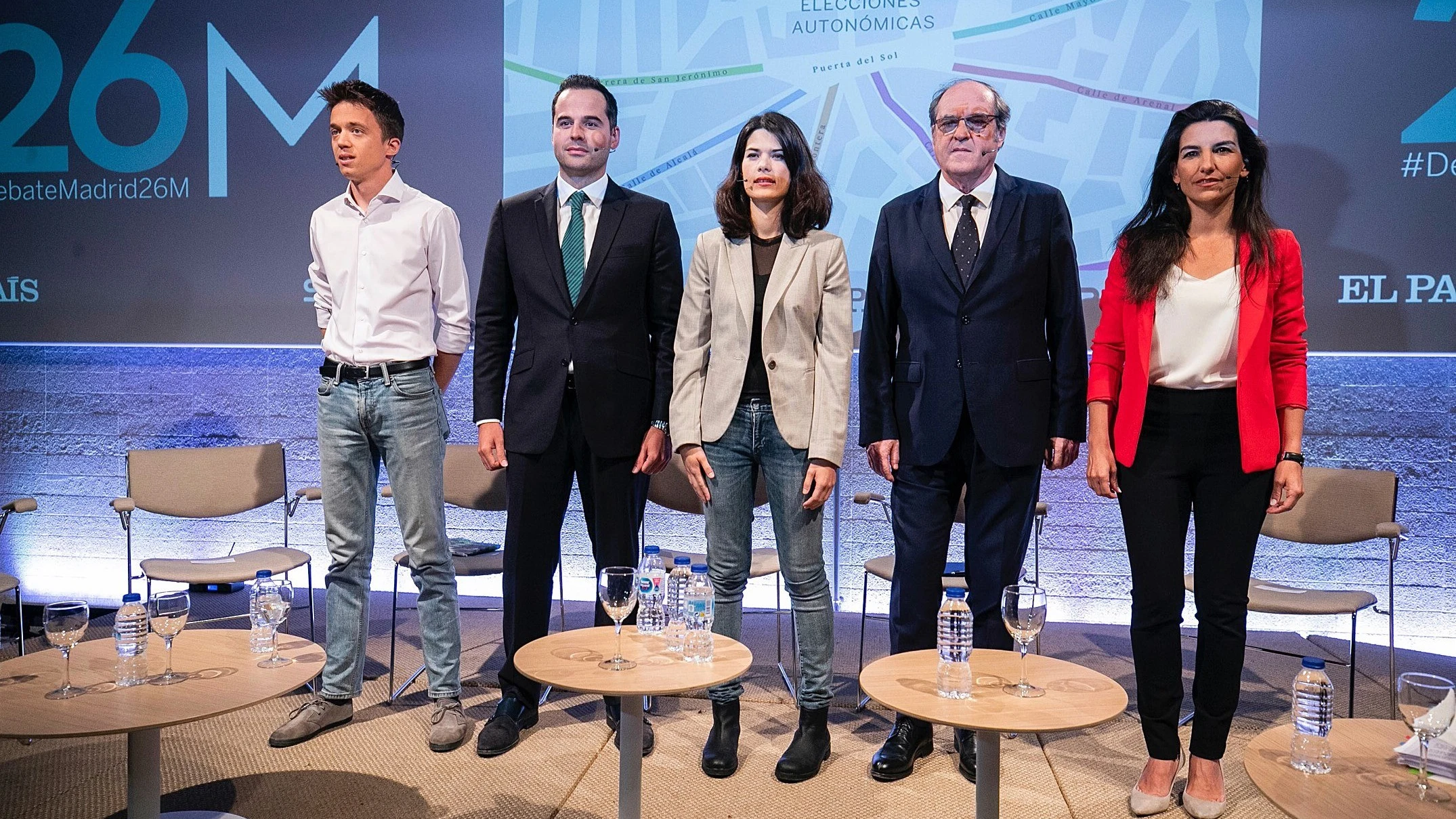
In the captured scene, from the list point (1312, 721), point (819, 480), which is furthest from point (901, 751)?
point (1312, 721)

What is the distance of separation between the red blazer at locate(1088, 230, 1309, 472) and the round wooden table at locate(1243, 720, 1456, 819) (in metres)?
0.82

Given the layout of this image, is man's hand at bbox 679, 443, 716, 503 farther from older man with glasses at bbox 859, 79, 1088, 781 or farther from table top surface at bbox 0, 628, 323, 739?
table top surface at bbox 0, 628, 323, 739

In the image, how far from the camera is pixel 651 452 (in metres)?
3.02

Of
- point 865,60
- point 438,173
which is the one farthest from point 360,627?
point 865,60

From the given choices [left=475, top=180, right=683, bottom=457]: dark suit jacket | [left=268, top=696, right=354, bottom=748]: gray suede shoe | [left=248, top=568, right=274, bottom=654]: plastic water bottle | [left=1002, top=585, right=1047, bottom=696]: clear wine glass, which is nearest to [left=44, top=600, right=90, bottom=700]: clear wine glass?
[left=248, top=568, right=274, bottom=654]: plastic water bottle

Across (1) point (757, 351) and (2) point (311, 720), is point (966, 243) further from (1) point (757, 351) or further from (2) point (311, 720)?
(2) point (311, 720)

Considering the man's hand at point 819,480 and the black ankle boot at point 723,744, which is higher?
the man's hand at point 819,480

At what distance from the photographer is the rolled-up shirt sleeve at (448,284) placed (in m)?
3.23

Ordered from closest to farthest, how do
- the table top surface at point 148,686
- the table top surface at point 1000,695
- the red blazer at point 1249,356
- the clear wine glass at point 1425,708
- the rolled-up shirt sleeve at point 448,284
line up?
the clear wine glass at point 1425,708, the table top surface at point 1000,695, the table top surface at point 148,686, the red blazer at point 1249,356, the rolled-up shirt sleeve at point 448,284

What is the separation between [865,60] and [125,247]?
3.68m

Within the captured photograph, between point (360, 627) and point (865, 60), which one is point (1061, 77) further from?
point (360, 627)

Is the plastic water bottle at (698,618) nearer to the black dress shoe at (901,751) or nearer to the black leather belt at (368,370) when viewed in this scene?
the black dress shoe at (901,751)

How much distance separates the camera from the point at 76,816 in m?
2.60

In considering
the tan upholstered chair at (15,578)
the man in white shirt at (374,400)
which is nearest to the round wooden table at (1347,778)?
the man in white shirt at (374,400)
